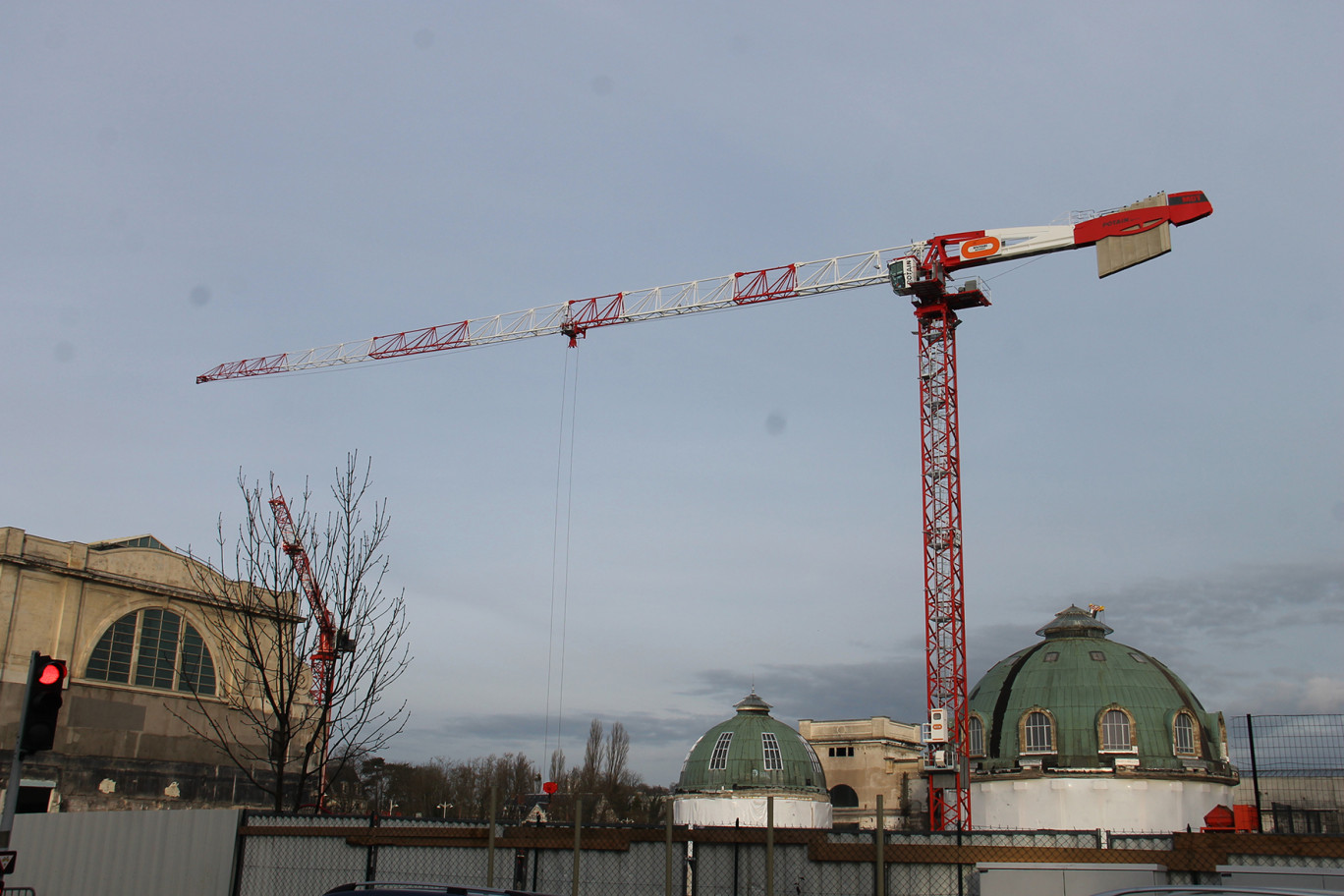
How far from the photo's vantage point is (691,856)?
14695 mm

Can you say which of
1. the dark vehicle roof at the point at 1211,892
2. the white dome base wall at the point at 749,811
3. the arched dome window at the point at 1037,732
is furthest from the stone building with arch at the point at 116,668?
the dark vehicle roof at the point at 1211,892

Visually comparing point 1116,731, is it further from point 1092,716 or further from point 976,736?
point 976,736

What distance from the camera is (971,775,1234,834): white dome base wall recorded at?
5062cm

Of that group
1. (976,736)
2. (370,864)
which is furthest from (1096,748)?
(370,864)

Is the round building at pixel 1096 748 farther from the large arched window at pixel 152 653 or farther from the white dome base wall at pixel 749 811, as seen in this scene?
the large arched window at pixel 152 653

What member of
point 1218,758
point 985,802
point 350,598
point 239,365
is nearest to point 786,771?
point 985,802

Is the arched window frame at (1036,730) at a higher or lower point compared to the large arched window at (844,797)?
higher

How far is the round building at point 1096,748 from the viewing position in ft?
167

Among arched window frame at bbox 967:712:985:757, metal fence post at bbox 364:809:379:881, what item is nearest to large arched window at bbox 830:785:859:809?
arched window frame at bbox 967:712:985:757

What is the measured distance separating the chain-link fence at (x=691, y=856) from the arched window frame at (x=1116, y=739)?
129 ft

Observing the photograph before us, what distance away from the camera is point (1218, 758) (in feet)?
175

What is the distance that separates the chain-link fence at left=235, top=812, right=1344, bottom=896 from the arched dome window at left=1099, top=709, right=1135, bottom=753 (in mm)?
39465

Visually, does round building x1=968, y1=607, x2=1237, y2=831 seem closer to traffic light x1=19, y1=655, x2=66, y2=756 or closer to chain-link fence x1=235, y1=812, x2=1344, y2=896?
chain-link fence x1=235, y1=812, x2=1344, y2=896

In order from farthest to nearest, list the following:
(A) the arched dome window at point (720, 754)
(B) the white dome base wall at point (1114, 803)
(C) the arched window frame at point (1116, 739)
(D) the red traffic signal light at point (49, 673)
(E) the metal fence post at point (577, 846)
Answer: (A) the arched dome window at point (720, 754), (C) the arched window frame at point (1116, 739), (B) the white dome base wall at point (1114, 803), (E) the metal fence post at point (577, 846), (D) the red traffic signal light at point (49, 673)
